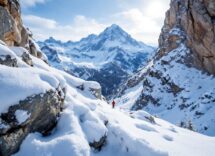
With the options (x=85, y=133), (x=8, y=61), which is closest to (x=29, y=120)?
(x=85, y=133)

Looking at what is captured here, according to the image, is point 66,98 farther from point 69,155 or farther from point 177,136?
point 177,136

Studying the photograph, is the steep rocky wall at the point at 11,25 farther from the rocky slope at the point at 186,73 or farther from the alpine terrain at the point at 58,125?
the rocky slope at the point at 186,73

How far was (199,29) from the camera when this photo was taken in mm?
99438

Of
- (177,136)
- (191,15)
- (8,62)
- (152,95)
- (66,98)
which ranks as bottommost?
(152,95)

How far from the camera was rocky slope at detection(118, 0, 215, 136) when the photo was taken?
85.8 m

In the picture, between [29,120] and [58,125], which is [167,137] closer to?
[58,125]

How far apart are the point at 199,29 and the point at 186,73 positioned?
42.6 feet

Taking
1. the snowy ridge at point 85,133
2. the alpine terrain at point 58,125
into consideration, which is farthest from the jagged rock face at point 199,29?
the snowy ridge at point 85,133

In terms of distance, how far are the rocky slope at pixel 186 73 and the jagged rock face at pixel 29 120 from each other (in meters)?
57.7

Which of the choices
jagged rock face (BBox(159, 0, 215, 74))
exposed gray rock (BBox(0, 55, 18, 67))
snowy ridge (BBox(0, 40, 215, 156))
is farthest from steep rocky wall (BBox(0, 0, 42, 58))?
jagged rock face (BBox(159, 0, 215, 74))

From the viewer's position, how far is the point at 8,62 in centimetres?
2478

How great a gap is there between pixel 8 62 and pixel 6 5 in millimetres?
14115

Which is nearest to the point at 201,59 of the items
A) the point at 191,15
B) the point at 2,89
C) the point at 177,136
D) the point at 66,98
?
the point at 191,15

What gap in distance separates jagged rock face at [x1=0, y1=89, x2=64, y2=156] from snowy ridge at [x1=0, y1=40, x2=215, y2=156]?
0.28 m
